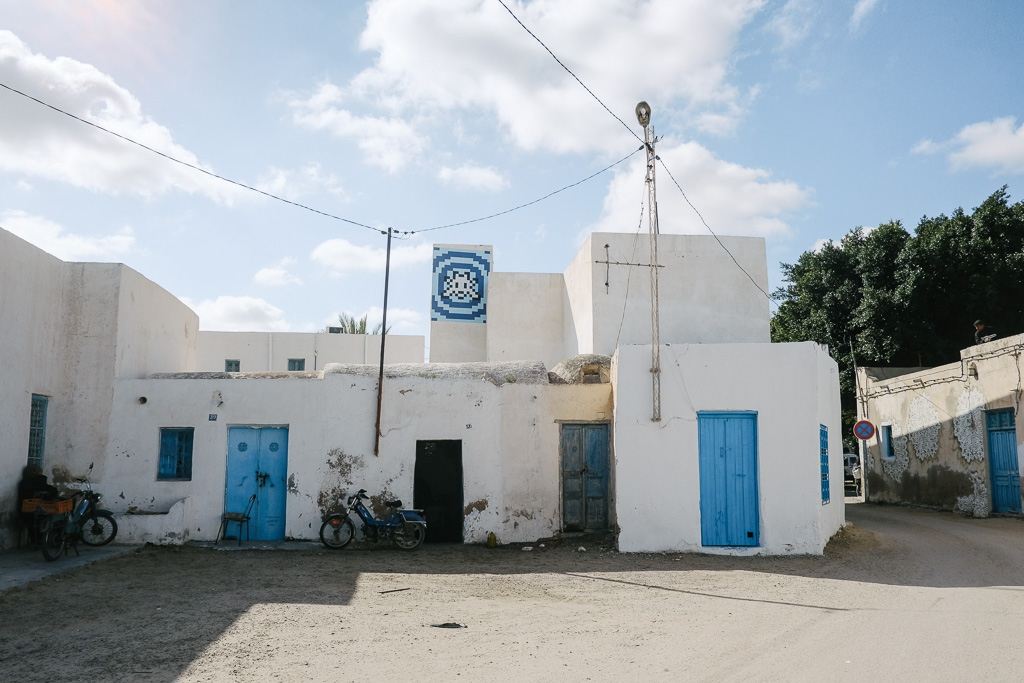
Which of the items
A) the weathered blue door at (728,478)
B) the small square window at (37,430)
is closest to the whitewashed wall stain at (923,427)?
the weathered blue door at (728,478)

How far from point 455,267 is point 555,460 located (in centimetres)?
993

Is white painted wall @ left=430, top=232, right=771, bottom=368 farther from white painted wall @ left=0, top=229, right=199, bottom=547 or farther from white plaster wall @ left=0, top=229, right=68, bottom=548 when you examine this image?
white plaster wall @ left=0, top=229, right=68, bottom=548

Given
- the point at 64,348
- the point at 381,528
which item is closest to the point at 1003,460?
the point at 381,528

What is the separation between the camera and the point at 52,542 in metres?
10.5

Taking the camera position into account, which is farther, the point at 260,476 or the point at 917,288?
the point at 917,288

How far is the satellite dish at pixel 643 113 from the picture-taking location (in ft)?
39.3

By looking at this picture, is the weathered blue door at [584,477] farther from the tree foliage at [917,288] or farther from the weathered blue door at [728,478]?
the tree foliage at [917,288]

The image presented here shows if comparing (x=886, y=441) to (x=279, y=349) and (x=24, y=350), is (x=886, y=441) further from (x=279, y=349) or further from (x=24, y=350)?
(x=24, y=350)

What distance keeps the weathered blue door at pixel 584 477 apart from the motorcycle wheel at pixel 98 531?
7.55 meters

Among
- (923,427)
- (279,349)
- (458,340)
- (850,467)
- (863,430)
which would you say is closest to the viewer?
(863,430)

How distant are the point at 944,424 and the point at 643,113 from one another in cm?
1239

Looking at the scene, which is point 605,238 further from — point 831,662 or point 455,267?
point 831,662

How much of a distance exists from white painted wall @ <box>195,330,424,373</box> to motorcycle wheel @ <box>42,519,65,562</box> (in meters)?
18.1

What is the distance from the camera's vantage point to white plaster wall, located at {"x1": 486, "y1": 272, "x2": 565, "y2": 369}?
2086 centimetres
